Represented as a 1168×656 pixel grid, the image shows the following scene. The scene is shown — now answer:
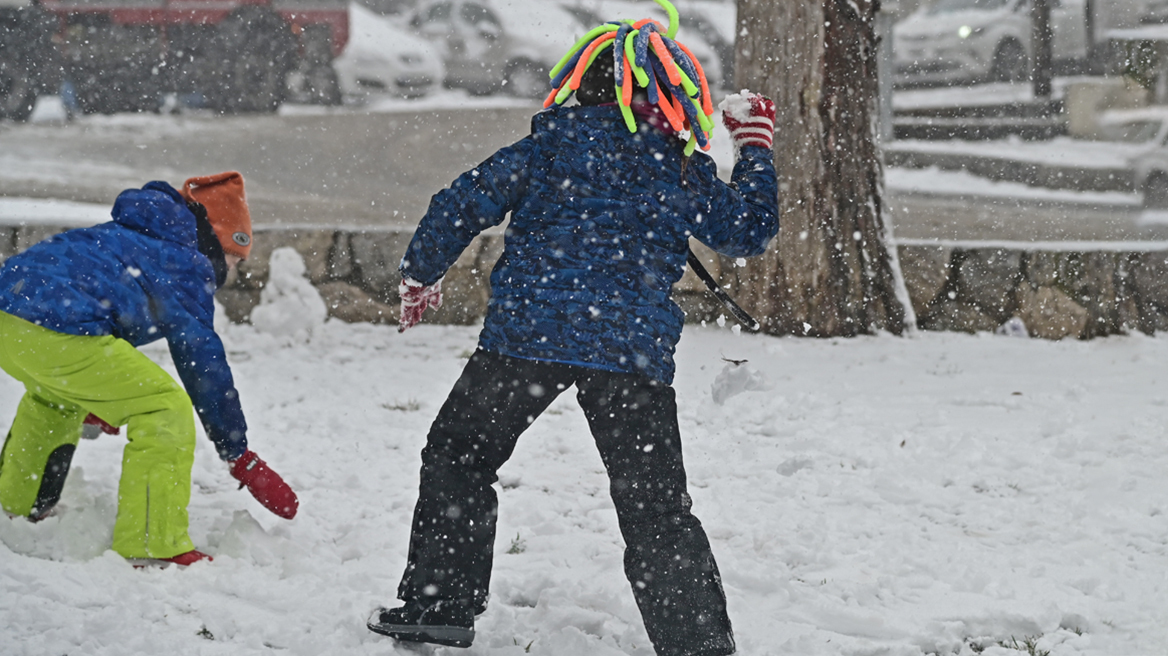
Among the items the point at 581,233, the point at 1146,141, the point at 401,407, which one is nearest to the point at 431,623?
the point at 581,233

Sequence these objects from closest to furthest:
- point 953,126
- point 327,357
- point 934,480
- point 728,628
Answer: point 728,628
point 934,480
point 327,357
point 953,126

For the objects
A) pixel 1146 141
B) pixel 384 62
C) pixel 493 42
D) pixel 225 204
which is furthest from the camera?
pixel 493 42

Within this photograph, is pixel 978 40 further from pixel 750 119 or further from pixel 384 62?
pixel 750 119

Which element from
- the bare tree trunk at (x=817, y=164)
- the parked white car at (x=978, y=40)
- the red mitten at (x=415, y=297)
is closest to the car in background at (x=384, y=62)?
the parked white car at (x=978, y=40)

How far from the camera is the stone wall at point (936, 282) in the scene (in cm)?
623

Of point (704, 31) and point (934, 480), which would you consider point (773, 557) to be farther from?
point (704, 31)

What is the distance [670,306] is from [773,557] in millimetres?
1029

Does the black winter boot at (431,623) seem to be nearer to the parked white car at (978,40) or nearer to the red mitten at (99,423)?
the red mitten at (99,423)

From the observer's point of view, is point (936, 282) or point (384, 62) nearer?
point (936, 282)

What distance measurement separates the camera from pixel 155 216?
2965 mm

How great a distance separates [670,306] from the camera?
8.13 feet

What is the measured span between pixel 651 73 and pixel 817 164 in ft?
11.9

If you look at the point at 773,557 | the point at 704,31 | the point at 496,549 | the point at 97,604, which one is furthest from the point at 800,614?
Answer: the point at 704,31

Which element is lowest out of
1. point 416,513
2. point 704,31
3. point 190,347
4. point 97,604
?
point 97,604
